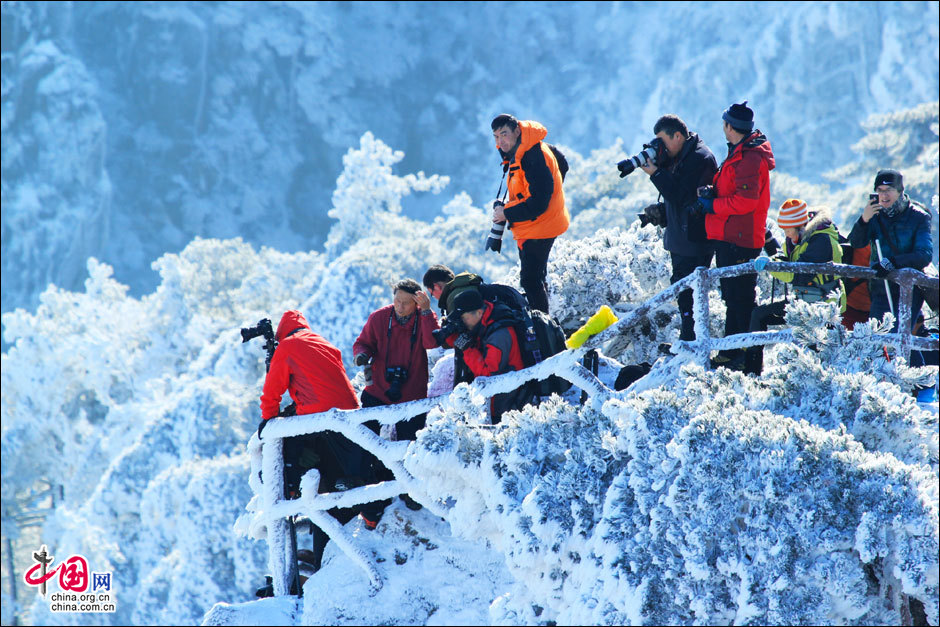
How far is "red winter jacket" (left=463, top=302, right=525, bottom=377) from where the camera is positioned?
19.8 feet

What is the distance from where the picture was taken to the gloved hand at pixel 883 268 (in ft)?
19.7

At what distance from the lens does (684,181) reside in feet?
22.9

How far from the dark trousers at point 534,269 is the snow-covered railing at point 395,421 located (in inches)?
68.1

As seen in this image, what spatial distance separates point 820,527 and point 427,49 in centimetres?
8640

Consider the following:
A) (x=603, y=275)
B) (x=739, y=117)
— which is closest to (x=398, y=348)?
(x=603, y=275)

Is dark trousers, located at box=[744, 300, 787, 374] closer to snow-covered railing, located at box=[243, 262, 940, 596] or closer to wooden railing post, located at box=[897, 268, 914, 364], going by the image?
snow-covered railing, located at box=[243, 262, 940, 596]

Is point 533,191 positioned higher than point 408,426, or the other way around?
point 533,191

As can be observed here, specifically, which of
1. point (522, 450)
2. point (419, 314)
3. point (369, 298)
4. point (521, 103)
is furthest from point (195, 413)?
point (521, 103)

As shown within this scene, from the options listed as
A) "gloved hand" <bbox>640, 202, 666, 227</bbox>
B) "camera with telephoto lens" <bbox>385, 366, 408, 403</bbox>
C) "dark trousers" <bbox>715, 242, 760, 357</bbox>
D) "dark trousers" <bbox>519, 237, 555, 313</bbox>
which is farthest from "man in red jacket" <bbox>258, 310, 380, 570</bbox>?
"dark trousers" <bbox>715, 242, 760, 357</bbox>

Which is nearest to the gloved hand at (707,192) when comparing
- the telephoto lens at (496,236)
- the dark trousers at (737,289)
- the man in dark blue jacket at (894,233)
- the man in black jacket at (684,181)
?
the man in black jacket at (684,181)

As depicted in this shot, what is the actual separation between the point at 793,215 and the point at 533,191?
200cm

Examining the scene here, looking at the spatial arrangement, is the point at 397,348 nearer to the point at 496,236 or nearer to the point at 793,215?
the point at 496,236

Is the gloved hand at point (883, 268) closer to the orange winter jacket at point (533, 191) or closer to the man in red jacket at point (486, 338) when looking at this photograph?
the man in red jacket at point (486, 338)

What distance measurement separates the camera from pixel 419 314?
6992 mm
